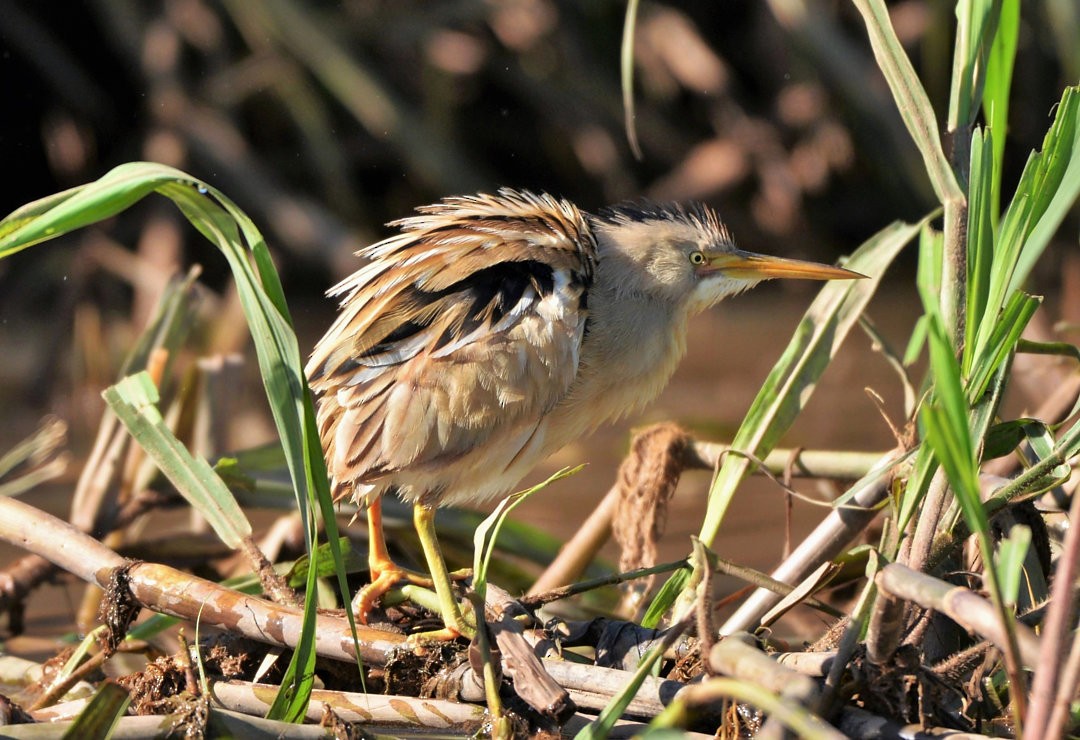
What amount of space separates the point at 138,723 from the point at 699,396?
3162mm

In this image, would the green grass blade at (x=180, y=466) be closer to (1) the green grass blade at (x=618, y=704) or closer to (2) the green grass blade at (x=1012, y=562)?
(1) the green grass blade at (x=618, y=704)

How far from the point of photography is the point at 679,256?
103 inches

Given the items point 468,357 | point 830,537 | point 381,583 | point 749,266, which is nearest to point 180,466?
point 381,583

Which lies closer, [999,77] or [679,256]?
[999,77]

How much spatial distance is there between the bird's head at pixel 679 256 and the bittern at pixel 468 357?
0.15ft

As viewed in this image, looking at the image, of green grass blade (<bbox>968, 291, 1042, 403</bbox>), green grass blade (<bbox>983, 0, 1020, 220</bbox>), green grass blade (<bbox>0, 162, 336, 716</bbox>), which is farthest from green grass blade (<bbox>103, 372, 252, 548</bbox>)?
green grass blade (<bbox>983, 0, 1020, 220</bbox>)

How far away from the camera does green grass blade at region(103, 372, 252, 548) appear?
1947 millimetres

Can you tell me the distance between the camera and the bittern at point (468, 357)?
85.5 inches

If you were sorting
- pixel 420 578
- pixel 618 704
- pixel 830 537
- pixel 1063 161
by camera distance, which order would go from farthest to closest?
1. pixel 420 578
2. pixel 830 537
3. pixel 1063 161
4. pixel 618 704

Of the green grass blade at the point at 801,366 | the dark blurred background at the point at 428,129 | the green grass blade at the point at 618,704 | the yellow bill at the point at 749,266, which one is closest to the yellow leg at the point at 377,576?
the green grass blade at the point at 801,366

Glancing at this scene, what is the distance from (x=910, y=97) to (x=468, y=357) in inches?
31.0

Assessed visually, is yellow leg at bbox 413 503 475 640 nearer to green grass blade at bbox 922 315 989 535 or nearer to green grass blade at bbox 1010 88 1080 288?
green grass blade at bbox 922 315 989 535

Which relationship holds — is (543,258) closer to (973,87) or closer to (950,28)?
(973,87)

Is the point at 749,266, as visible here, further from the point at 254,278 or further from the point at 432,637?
the point at 254,278
